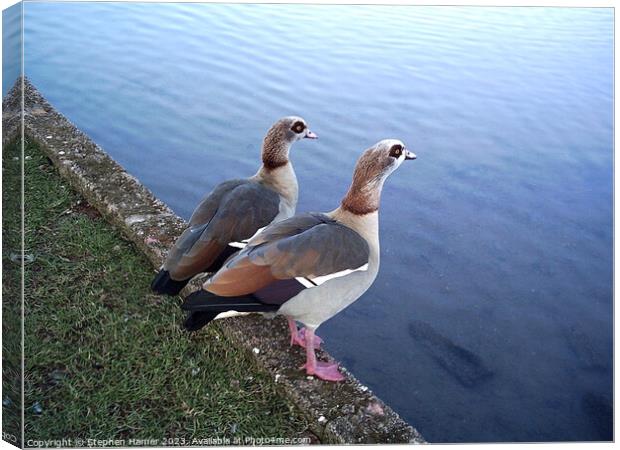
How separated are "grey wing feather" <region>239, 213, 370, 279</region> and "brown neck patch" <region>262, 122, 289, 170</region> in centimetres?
67

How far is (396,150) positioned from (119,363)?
4.74 feet

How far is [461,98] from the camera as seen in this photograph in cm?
321

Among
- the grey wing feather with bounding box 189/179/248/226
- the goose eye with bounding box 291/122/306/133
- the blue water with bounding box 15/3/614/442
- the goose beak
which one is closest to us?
the blue water with bounding box 15/3/614/442

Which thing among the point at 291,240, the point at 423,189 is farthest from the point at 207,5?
the point at 423,189

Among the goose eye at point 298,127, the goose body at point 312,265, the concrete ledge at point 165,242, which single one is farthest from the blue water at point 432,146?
the goose body at point 312,265

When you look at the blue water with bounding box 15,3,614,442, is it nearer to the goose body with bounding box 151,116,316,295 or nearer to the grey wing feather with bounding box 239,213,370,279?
the goose body with bounding box 151,116,316,295

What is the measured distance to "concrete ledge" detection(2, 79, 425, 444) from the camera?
2521 millimetres

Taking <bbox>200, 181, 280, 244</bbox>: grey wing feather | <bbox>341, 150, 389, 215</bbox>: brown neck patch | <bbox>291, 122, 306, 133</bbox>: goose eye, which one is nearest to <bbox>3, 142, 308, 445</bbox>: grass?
<bbox>200, 181, 280, 244</bbox>: grey wing feather

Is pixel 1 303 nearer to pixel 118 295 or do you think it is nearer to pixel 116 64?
pixel 118 295

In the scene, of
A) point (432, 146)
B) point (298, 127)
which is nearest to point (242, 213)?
point (298, 127)

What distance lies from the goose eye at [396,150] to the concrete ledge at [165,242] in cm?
88

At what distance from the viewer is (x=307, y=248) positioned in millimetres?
2594

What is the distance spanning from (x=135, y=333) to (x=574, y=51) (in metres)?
2.26

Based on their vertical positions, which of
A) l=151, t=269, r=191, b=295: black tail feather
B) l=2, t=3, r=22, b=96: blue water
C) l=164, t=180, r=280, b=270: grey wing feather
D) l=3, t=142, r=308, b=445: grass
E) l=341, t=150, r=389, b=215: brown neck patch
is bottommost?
l=3, t=142, r=308, b=445: grass
